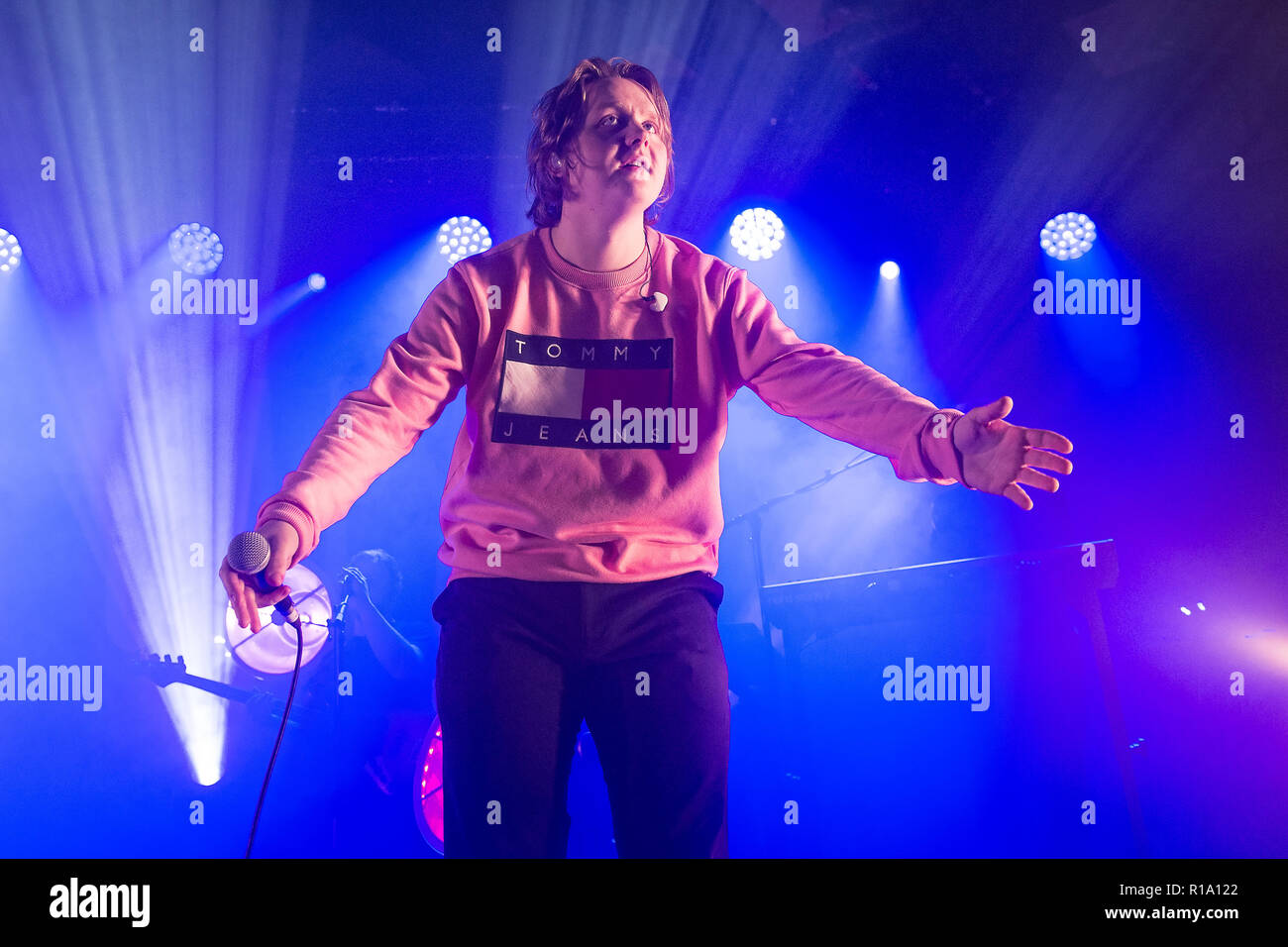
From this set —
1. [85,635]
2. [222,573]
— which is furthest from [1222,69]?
[85,635]

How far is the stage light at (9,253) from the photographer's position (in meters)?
2.80

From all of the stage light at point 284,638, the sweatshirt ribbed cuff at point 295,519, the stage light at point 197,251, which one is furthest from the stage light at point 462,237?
the sweatshirt ribbed cuff at point 295,519

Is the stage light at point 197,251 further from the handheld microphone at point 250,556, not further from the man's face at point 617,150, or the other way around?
the handheld microphone at point 250,556

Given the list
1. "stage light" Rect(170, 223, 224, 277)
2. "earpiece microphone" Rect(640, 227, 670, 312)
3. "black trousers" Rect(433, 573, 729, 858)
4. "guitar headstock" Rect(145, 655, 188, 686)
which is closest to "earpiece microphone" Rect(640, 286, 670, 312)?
"earpiece microphone" Rect(640, 227, 670, 312)

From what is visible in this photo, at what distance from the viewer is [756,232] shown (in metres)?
2.92

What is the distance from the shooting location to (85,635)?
9.34ft

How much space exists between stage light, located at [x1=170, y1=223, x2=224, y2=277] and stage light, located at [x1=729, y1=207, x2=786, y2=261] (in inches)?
66.8

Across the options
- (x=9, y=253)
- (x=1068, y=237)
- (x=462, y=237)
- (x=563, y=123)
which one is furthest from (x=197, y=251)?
(x=1068, y=237)

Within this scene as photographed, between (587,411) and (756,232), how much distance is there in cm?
144

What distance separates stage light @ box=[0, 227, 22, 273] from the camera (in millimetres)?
2805

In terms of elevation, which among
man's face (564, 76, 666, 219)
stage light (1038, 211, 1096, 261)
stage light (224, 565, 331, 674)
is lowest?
stage light (224, 565, 331, 674)

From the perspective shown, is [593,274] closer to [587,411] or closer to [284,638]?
[587,411]

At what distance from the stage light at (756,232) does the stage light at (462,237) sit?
33.8 inches

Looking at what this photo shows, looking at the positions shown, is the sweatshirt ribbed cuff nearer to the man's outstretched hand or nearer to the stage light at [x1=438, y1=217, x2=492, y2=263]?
the man's outstretched hand
